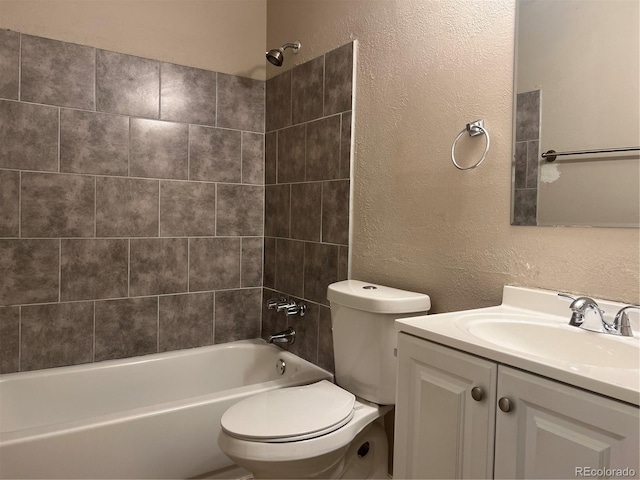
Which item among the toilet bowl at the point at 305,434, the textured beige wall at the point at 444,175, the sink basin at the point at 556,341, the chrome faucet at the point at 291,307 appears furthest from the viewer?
the chrome faucet at the point at 291,307

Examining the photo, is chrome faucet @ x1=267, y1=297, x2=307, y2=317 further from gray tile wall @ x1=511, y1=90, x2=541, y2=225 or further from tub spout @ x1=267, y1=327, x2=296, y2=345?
gray tile wall @ x1=511, y1=90, x2=541, y2=225

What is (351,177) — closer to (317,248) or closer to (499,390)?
(317,248)

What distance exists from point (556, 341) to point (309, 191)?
4.68 feet

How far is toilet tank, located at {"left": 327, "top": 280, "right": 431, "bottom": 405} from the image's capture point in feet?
5.26

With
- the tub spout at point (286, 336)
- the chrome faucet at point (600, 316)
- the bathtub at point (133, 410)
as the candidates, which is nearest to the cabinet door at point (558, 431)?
the chrome faucet at point (600, 316)

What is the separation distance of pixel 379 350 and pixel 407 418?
1.44 feet

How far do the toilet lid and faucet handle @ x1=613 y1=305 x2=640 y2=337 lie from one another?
2.93ft

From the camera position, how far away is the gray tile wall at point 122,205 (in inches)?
81.5

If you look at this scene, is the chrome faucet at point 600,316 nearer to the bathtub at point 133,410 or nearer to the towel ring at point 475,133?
the towel ring at point 475,133

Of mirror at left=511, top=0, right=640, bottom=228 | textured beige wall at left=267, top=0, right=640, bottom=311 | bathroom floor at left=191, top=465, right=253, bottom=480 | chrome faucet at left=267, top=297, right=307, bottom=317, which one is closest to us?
mirror at left=511, top=0, right=640, bottom=228

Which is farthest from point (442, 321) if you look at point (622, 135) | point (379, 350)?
point (622, 135)

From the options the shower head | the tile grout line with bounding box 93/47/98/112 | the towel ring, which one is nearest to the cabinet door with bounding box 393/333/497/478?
the towel ring

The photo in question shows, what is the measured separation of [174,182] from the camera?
7.91 ft

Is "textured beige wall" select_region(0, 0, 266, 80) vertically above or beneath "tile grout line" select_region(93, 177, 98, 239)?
above
